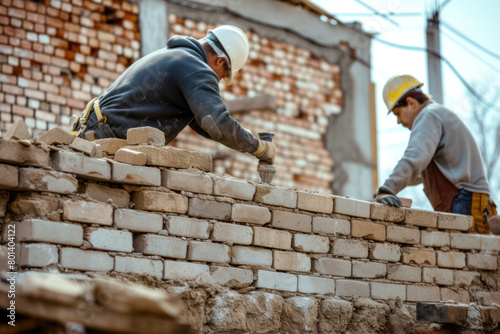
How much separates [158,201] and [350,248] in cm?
154

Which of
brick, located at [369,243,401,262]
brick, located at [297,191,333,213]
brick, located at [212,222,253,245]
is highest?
brick, located at [297,191,333,213]

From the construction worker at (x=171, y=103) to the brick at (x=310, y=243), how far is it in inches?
26.1

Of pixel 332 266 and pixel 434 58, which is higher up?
pixel 434 58

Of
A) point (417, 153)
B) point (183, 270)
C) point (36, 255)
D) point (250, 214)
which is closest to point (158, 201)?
point (183, 270)

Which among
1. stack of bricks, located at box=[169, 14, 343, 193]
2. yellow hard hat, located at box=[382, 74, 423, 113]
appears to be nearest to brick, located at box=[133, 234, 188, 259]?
yellow hard hat, located at box=[382, 74, 423, 113]

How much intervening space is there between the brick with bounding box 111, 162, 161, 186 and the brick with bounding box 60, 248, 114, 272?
44cm

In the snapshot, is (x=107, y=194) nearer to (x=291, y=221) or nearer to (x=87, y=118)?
(x=87, y=118)

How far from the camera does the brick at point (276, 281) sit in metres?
4.34

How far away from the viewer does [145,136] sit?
417cm

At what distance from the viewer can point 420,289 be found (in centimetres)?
511

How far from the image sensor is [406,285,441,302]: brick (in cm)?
505

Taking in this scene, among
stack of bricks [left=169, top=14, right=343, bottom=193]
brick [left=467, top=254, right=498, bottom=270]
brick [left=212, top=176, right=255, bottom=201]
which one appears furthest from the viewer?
→ stack of bricks [left=169, top=14, right=343, bottom=193]

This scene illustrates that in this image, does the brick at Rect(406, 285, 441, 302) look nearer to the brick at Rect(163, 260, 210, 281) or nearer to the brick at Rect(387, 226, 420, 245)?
the brick at Rect(387, 226, 420, 245)

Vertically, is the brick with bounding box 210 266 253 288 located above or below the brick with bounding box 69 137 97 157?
below
